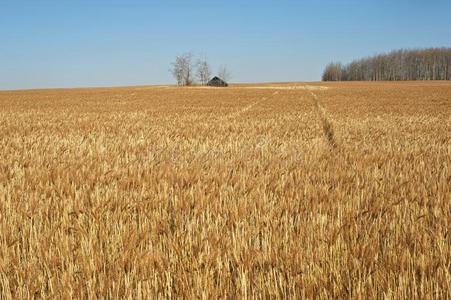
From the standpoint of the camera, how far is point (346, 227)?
268cm

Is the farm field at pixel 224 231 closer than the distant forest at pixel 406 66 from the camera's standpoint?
Yes

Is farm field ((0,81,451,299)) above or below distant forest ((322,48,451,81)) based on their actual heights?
below

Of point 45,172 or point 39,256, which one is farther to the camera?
point 45,172

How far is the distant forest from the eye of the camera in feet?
454

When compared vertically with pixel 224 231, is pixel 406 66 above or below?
above

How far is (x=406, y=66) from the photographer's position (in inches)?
5674

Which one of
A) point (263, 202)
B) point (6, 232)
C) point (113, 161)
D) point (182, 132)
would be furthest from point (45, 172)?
point (182, 132)

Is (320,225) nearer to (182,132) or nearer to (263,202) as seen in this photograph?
(263,202)

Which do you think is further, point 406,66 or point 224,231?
point 406,66

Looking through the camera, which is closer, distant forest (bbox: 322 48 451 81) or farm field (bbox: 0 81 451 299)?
farm field (bbox: 0 81 451 299)

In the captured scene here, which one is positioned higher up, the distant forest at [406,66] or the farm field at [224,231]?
the distant forest at [406,66]

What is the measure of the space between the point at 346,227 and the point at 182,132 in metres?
7.59

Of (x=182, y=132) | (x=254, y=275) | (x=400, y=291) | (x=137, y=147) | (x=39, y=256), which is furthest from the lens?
(x=182, y=132)

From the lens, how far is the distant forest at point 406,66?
13838cm
